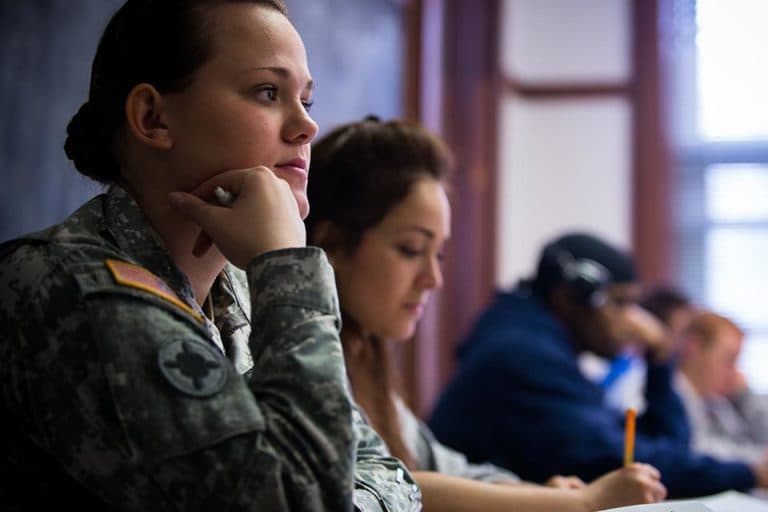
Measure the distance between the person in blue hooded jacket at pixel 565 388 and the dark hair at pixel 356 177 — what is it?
0.66 metres

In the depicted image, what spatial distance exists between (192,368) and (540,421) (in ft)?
4.22

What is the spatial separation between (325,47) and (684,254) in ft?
9.21

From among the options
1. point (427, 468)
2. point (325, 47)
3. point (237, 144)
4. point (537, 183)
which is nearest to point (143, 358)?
point (237, 144)

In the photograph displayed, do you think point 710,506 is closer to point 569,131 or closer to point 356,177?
point 356,177

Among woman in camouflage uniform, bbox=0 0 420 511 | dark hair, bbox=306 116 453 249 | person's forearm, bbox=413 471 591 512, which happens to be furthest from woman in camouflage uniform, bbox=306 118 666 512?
woman in camouflage uniform, bbox=0 0 420 511

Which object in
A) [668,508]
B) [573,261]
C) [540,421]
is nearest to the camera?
[668,508]

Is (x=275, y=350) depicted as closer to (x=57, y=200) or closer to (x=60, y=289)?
(x=60, y=289)

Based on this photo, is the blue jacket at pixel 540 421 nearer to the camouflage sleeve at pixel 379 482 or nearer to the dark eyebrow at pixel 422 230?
the dark eyebrow at pixel 422 230

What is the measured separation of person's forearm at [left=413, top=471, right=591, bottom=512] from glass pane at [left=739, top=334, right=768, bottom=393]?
3447 mm

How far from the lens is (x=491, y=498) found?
1087 millimetres

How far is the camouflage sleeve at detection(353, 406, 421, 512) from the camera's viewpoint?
0.86m

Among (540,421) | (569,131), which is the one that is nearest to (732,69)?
(569,131)

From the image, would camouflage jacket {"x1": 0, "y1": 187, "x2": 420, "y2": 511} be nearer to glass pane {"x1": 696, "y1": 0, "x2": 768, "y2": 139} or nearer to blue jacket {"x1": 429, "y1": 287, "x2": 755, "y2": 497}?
blue jacket {"x1": 429, "y1": 287, "x2": 755, "y2": 497}

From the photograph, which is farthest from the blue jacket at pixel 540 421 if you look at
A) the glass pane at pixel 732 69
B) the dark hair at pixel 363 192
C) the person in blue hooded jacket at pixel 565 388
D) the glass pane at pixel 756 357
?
the glass pane at pixel 732 69
